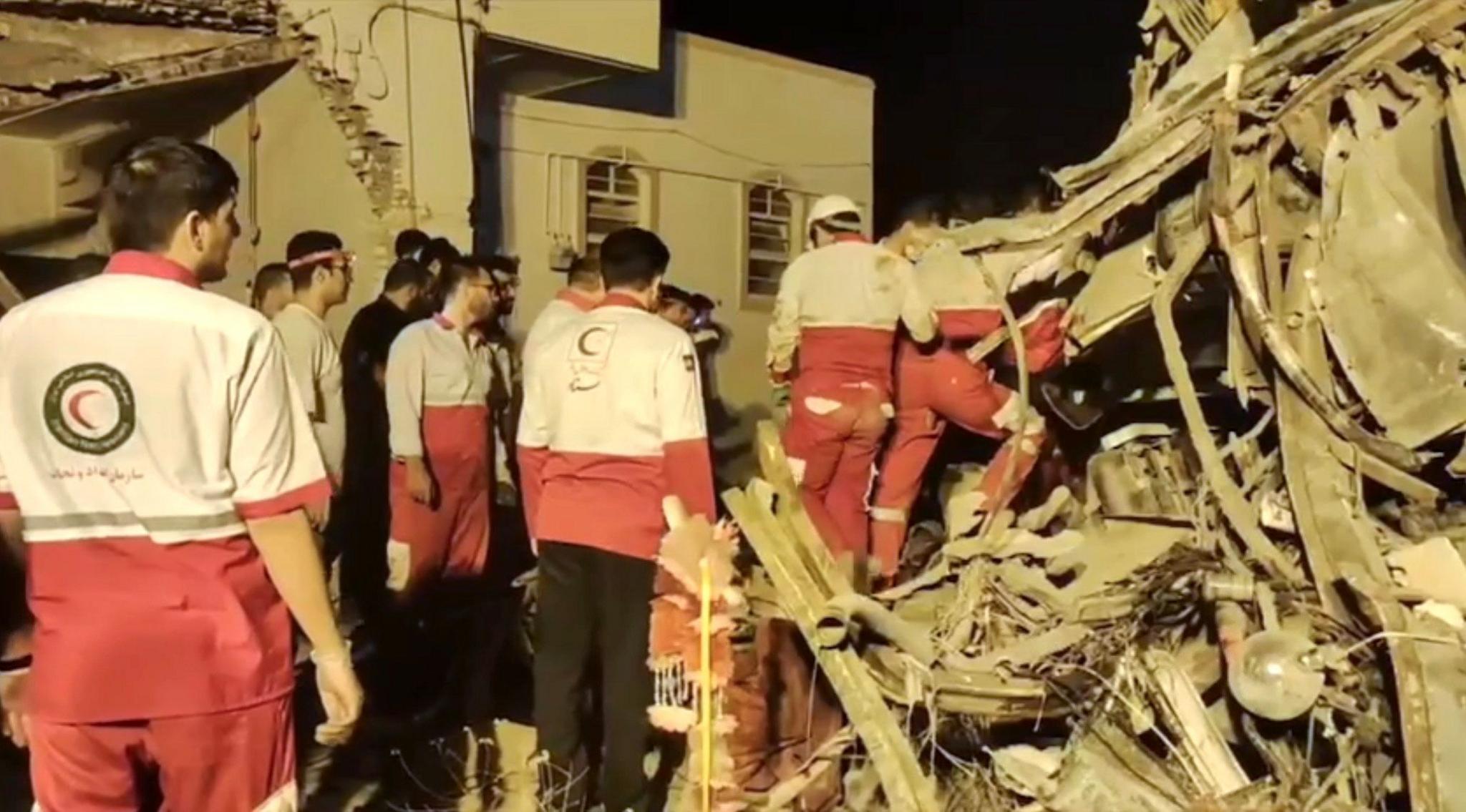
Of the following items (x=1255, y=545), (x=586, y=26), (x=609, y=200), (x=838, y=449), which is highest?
(x=586, y=26)

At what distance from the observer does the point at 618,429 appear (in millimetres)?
6418

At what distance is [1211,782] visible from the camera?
568 cm

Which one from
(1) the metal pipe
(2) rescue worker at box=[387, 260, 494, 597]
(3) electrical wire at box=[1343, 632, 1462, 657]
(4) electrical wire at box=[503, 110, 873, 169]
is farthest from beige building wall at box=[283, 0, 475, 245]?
(3) electrical wire at box=[1343, 632, 1462, 657]

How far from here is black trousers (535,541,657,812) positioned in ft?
21.1

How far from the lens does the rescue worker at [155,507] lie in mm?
3988

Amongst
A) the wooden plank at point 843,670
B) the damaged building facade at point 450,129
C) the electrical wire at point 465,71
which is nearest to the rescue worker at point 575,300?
the wooden plank at point 843,670

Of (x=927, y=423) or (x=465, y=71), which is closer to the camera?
(x=927, y=423)

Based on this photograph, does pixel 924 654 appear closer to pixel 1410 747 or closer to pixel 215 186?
pixel 1410 747

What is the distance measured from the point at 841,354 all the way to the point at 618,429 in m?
2.59

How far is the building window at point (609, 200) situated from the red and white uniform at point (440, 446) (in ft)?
18.5

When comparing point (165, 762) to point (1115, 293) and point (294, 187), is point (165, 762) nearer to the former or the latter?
point (1115, 293)

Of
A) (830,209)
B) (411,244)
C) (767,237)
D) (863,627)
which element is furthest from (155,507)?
(767,237)

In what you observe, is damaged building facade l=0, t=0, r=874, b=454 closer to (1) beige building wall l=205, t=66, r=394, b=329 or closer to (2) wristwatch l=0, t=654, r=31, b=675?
(1) beige building wall l=205, t=66, r=394, b=329

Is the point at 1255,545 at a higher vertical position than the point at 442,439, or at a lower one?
lower
